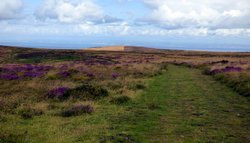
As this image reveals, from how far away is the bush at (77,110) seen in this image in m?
13.4

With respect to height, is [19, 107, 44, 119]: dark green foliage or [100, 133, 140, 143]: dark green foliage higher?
[100, 133, 140, 143]: dark green foliage

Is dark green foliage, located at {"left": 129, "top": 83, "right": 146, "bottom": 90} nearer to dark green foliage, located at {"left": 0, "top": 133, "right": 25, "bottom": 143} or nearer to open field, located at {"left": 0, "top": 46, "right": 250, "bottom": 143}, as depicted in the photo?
open field, located at {"left": 0, "top": 46, "right": 250, "bottom": 143}

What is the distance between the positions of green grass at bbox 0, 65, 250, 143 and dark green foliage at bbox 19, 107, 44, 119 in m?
0.28

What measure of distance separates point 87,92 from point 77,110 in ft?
13.3

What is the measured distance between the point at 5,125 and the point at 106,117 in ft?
13.2

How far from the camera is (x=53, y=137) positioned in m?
9.97

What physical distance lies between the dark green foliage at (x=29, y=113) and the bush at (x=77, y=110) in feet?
3.51

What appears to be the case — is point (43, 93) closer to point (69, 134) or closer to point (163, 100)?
point (163, 100)

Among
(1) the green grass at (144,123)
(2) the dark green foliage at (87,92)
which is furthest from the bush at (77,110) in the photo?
(2) the dark green foliage at (87,92)

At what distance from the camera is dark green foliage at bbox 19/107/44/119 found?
42.5 ft

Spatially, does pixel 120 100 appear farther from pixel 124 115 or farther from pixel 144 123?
pixel 144 123

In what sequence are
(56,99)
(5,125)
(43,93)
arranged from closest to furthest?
(5,125)
(56,99)
(43,93)

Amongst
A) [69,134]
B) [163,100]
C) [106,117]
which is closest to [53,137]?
[69,134]

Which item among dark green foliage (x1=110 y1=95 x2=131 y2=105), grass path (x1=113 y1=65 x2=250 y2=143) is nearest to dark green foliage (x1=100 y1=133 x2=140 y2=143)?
→ grass path (x1=113 y1=65 x2=250 y2=143)
